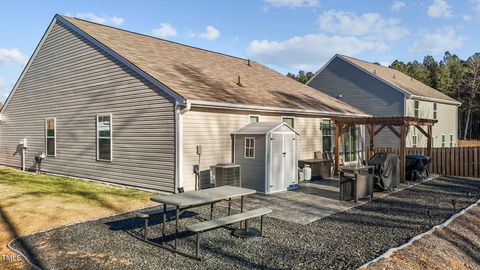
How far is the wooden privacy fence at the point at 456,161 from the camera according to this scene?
1620 centimetres

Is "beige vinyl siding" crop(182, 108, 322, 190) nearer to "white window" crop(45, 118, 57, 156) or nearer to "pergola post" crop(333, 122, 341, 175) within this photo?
"pergola post" crop(333, 122, 341, 175)

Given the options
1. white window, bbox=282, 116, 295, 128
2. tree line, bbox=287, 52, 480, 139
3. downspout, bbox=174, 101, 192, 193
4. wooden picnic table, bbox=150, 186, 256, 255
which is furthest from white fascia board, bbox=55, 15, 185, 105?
tree line, bbox=287, 52, 480, 139

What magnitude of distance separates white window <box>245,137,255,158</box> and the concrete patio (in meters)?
1.47

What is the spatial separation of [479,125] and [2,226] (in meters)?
65.7

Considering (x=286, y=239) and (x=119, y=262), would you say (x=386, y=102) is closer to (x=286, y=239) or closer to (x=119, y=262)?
(x=286, y=239)

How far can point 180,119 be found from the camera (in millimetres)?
10812

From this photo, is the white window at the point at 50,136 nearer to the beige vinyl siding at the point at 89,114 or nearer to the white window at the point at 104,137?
the beige vinyl siding at the point at 89,114

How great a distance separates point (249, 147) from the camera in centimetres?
1192

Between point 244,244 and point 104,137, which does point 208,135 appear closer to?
point 104,137

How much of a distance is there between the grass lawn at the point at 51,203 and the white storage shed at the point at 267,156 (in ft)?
11.1

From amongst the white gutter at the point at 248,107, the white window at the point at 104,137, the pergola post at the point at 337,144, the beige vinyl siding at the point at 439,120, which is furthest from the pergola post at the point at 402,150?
the white window at the point at 104,137

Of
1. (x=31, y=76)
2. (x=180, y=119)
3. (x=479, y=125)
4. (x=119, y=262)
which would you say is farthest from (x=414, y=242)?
(x=479, y=125)

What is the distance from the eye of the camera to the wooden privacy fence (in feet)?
53.2

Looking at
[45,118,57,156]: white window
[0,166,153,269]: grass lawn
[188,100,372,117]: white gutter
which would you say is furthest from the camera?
[45,118,57,156]: white window
